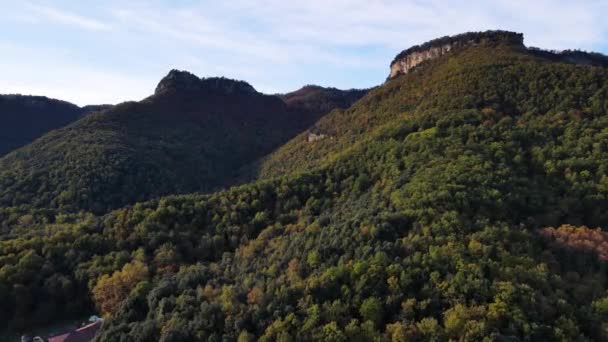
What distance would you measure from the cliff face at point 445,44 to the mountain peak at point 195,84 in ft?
176

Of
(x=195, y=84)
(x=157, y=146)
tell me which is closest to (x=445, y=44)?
(x=157, y=146)

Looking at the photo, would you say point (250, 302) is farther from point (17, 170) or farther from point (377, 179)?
point (17, 170)

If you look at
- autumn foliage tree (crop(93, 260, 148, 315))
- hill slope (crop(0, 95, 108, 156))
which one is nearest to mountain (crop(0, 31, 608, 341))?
autumn foliage tree (crop(93, 260, 148, 315))

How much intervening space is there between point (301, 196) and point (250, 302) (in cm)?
2503

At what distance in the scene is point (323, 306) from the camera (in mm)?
37938

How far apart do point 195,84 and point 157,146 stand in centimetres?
4611

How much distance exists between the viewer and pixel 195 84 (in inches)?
5910

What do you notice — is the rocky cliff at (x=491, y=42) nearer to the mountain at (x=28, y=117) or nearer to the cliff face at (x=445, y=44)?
the cliff face at (x=445, y=44)

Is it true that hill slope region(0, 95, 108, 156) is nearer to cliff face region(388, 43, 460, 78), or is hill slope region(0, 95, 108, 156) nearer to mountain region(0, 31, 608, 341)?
mountain region(0, 31, 608, 341)

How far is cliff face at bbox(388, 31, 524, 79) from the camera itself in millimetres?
103750

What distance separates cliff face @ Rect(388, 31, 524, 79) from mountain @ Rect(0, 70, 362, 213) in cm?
3644

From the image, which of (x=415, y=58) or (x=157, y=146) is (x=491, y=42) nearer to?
(x=415, y=58)

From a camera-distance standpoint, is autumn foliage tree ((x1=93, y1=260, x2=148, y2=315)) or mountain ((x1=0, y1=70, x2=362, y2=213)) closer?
autumn foliage tree ((x1=93, y1=260, x2=148, y2=315))

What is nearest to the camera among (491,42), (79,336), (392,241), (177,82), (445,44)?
(392,241)
